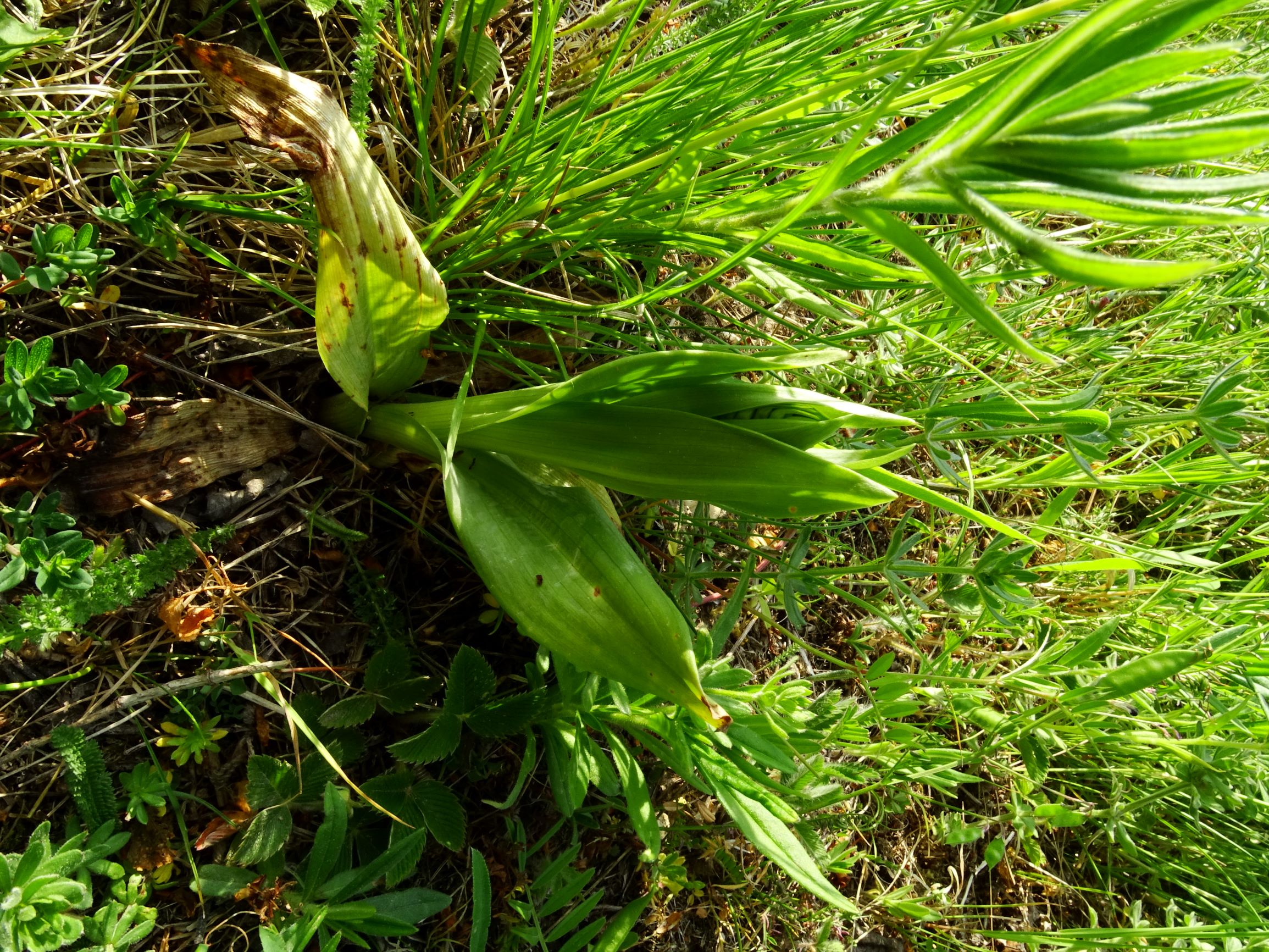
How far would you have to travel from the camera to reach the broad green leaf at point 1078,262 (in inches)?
20.5

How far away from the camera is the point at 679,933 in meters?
1.54

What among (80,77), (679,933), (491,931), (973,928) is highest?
(80,77)

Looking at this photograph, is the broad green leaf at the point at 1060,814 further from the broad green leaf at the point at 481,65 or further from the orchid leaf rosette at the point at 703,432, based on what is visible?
the broad green leaf at the point at 481,65

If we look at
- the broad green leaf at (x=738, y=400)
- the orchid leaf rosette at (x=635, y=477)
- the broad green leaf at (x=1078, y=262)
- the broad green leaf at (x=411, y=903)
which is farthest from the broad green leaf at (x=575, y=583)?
the broad green leaf at (x=1078, y=262)

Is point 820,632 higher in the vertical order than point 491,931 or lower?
lower

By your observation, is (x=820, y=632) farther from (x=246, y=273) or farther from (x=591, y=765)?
(x=246, y=273)

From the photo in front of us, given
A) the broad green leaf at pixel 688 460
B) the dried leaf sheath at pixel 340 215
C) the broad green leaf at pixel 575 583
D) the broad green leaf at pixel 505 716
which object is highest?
the dried leaf sheath at pixel 340 215

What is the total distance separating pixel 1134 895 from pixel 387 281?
2.15 m

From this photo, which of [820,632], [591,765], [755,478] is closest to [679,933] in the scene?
[591,765]

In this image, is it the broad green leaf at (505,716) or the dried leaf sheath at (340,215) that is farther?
the broad green leaf at (505,716)

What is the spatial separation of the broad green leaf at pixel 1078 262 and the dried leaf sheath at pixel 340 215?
2.18 ft

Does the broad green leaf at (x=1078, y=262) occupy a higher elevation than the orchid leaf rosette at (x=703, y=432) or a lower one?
higher

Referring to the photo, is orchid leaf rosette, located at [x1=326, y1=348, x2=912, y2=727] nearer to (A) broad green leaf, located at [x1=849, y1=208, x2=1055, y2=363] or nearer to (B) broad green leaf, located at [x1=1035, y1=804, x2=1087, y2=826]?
(A) broad green leaf, located at [x1=849, y1=208, x2=1055, y2=363]

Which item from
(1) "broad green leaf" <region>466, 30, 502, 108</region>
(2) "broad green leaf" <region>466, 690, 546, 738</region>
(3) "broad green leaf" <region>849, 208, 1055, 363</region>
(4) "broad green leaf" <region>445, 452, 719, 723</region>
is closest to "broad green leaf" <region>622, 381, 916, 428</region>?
(4) "broad green leaf" <region>445, 452, 719, 723</region>
